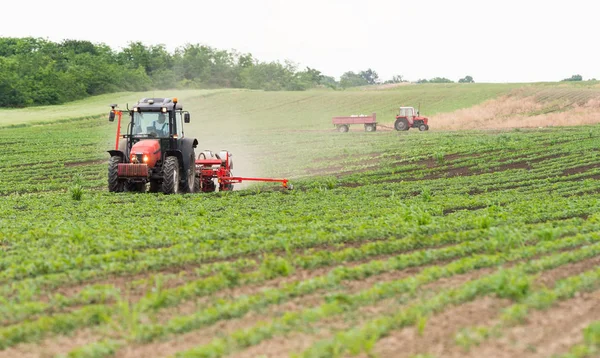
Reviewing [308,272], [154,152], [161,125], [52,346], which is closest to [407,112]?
[161,125]

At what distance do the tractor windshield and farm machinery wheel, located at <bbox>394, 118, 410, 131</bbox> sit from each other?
36.0 metres

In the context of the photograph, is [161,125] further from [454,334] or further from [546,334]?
[546,334]

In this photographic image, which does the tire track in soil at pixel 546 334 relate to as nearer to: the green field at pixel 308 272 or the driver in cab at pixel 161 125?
the green field at pixel 308 272

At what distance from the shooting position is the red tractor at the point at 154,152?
2044 centimetres

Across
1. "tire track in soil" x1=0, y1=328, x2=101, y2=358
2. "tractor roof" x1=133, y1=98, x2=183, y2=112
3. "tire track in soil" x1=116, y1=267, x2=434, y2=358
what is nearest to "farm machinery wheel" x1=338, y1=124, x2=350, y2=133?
"tractor roof" x1=133, y1=98, x2=183, y2=112

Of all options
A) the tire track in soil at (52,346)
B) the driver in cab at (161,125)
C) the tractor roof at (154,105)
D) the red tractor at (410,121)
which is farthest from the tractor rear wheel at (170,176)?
the red tractor at (410,121)

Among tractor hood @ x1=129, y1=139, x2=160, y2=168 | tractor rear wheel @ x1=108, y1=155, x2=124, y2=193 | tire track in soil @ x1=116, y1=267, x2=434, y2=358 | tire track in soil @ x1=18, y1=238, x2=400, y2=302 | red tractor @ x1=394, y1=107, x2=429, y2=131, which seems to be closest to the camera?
tire track in soil @ x1=116, y1=267, x2=434, y2=358

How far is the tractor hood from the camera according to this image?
20.3m

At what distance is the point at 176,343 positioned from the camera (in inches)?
268

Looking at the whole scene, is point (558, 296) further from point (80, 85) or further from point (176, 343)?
point (80, 85)

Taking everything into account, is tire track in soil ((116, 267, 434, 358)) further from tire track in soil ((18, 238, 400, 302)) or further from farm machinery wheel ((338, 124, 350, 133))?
farm machinery wheel ((338, 124, 350, 133))

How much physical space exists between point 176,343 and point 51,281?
2883 mm

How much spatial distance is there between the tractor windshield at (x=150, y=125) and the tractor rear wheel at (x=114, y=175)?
103 cm

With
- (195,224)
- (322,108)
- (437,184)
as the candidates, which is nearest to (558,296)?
(195,224)
